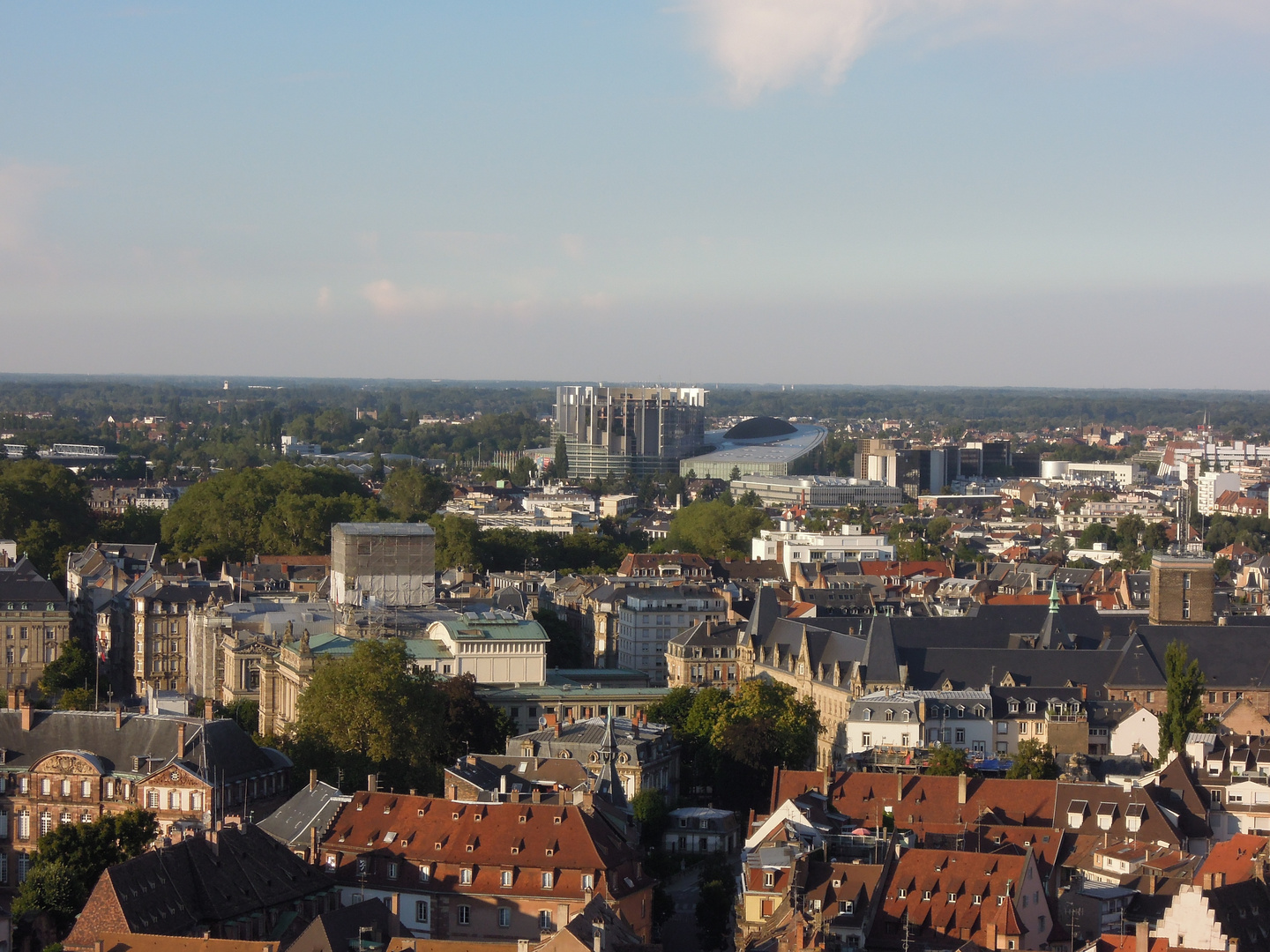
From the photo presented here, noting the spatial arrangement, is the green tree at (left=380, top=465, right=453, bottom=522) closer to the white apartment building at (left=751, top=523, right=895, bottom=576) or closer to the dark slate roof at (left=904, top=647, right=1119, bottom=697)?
the white apartment building at (left=751, top=523, right=895, bottom=576)

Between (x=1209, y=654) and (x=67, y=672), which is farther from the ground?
A: (x=1209, y=654)

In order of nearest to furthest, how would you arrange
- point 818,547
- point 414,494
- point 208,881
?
1. point 208,881
2. point 818,547
3. point 414,494

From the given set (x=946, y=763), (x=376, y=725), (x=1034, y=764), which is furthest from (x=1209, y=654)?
(x=376, y=725)

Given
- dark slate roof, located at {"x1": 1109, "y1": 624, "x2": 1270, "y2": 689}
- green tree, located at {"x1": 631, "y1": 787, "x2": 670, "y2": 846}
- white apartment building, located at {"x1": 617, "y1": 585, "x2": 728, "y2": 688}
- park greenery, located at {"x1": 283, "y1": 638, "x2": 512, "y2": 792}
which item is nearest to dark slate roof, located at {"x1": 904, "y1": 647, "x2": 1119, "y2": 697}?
dark slate roof, located at {"x1": 1109, "y1": 624, "x2": 1270, "y2": 689}

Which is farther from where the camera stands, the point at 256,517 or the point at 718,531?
the point at 718,531

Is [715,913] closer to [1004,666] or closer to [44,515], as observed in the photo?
[1004,666]

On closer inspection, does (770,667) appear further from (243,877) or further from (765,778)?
(243,877)

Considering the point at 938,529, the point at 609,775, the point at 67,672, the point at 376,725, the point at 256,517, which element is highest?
the point at 256,517
